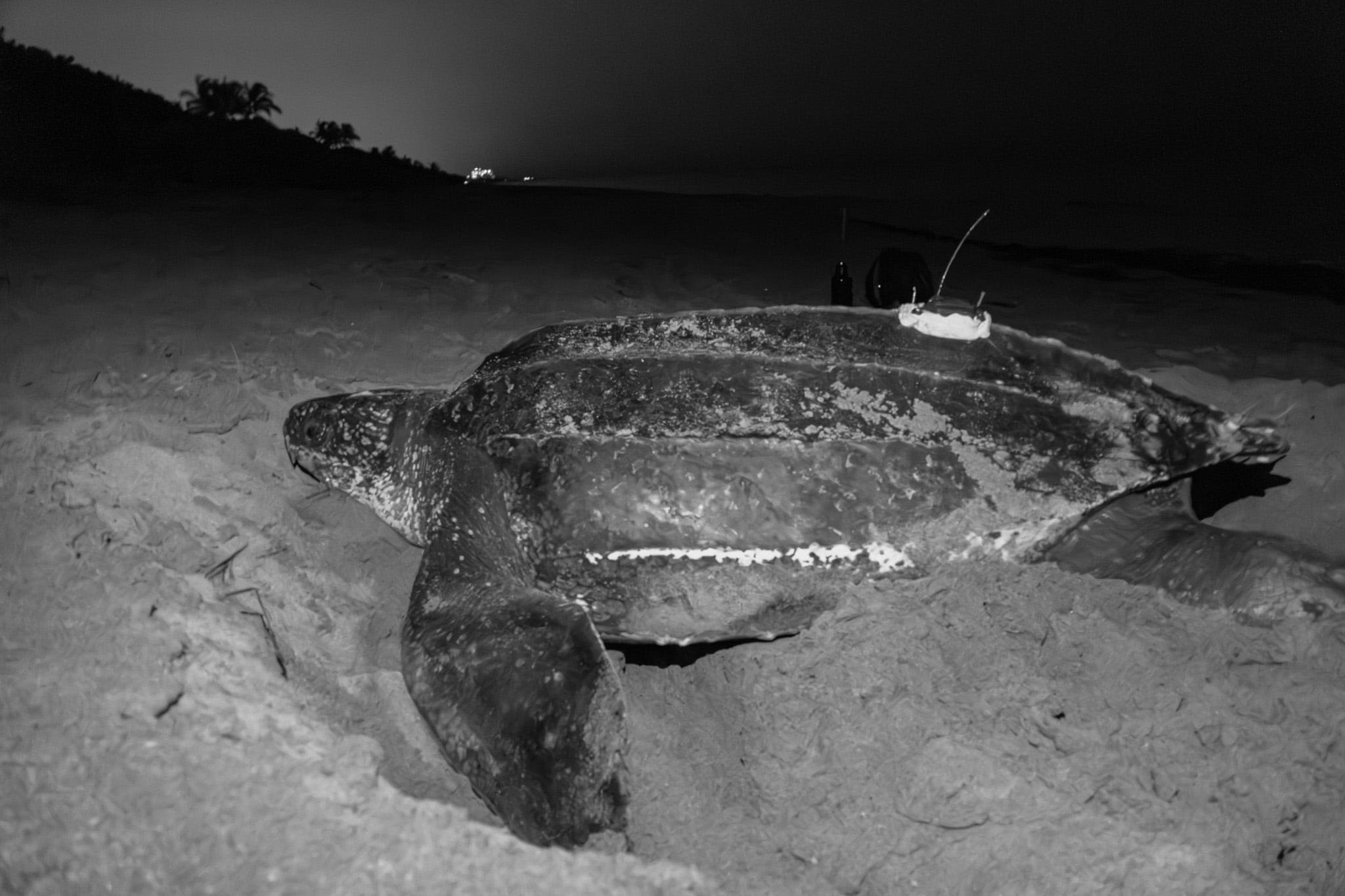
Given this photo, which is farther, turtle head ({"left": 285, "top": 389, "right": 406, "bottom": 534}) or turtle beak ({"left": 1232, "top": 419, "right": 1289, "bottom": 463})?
turtle head ({"left": 285, "top": 389, "right": 406, "bottom": 534})

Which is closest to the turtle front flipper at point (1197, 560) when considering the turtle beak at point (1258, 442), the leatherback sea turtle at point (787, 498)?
the leatherback sea turtle at point (787, 498)

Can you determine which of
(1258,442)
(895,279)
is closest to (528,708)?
(1258,442)

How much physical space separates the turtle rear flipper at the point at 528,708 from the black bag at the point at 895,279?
2884 mm

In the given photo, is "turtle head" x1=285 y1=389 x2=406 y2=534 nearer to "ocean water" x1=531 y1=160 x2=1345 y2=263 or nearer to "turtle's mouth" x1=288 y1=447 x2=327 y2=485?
"turtle's mouth" x1=288 y1=447 x2=327 y2=485

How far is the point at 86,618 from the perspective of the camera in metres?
1.35

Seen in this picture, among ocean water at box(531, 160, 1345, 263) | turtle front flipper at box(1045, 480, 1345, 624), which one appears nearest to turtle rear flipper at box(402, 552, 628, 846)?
turtle front flipper at box(1045, 480, 1345, 624)

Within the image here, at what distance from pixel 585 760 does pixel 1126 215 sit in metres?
10.8

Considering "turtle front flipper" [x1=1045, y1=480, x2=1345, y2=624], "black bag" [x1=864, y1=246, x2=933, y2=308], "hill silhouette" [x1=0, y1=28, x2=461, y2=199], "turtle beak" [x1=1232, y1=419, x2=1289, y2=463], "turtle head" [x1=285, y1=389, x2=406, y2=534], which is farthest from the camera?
"hill silhouette" [x1=0, y1=28, x2=461, y2=199]

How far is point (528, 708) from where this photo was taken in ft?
4.77

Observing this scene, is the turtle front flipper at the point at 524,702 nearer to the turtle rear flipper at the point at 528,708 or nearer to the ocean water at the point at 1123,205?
the turtle rear flipper at the point at 528,708

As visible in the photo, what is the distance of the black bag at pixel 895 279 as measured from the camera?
12.7ft

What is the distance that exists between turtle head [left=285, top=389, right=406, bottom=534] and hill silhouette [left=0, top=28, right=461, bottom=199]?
4503 millimetres

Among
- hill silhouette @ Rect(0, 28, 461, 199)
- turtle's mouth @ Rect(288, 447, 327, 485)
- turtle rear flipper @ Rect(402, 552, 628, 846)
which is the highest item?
hill silhouette @ Rect(0, 28, 461, 199)

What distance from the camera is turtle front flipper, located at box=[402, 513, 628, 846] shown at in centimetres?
135
